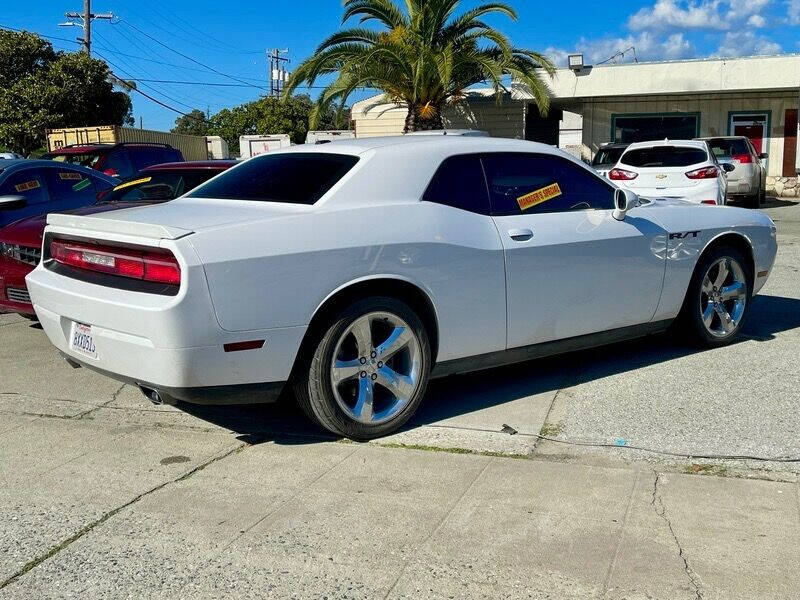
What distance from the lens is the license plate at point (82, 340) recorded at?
4.42 meters

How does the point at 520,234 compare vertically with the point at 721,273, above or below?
above

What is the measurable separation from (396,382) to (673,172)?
34.1ft

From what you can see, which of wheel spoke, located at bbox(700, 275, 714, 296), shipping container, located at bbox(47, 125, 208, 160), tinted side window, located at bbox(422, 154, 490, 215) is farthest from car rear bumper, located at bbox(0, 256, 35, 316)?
shipping container, located at bbox(47, 125, 208, 160)

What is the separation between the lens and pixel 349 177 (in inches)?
185

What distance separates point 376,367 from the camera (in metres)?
4.65

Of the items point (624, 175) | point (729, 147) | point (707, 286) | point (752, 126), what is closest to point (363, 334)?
point (707, 286)

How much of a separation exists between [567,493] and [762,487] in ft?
3.06

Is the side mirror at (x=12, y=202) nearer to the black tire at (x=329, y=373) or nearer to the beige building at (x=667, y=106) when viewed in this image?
the black tire at (x=329, y=373)

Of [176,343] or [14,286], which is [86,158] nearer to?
[14,286]

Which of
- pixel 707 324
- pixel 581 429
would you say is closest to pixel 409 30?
pixel 707 324

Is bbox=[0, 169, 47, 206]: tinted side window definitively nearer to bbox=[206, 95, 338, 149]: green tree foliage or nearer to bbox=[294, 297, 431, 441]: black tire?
bbox=[294, 297, 431, 441]: black tire

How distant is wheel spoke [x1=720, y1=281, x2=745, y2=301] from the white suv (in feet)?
23.3

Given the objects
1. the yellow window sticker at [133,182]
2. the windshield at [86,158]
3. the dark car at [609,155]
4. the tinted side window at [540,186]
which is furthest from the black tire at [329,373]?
the dark car at [609,155]

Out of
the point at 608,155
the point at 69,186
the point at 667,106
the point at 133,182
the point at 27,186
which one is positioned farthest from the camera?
the point at 667,106
